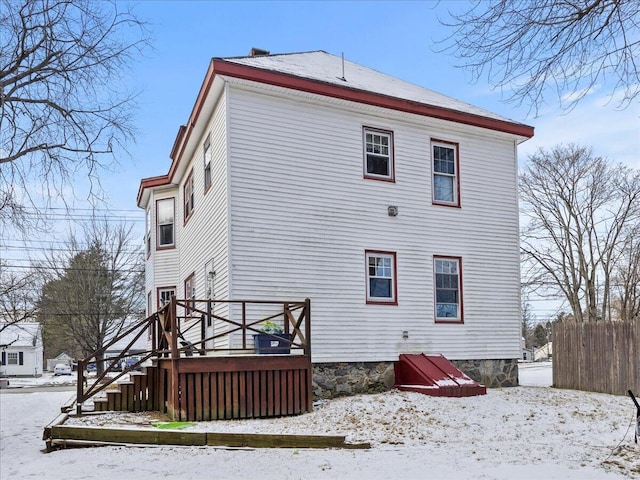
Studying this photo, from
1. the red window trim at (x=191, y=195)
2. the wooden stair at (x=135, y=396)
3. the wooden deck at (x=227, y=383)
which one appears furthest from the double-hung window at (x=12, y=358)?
the wooden deck at (x=227, y=383)

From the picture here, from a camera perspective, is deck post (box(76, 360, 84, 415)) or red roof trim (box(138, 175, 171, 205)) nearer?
deck post (box(76, 360, 84, 415))

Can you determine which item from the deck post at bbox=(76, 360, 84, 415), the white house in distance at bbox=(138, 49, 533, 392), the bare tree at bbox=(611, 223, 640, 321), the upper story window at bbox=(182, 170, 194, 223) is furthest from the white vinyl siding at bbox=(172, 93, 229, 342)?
the bare tree at bbox=(611, 223, 640, 321)

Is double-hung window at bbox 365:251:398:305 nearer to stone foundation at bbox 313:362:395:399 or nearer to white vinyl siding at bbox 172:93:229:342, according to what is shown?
stone foundation at bbox 313:362:395:399

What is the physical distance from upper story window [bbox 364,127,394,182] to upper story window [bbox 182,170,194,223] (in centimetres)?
540

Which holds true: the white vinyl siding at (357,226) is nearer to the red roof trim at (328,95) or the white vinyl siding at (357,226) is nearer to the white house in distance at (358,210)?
the white house in distance at (358,210)

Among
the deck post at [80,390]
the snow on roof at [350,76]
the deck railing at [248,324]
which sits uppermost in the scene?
the snow on roof at [350,76]

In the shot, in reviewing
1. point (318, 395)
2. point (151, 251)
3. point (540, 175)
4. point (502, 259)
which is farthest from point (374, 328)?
point (540, 175)

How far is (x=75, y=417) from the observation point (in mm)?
10719

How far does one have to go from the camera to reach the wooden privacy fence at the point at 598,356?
14891 millimetres

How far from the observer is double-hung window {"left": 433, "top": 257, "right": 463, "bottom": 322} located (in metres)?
14.6

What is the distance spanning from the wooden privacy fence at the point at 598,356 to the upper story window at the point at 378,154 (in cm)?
640

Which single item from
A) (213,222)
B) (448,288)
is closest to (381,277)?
(448,288)

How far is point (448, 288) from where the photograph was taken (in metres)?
14.8

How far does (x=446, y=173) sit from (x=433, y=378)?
4991 millimetres
